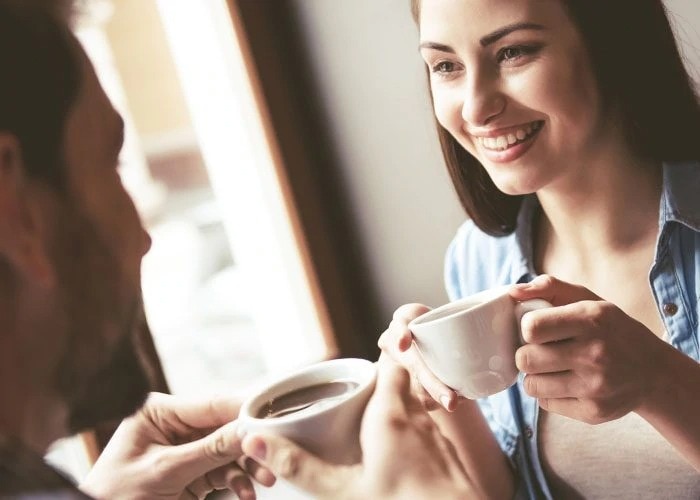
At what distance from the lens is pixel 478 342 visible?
77 centimetres

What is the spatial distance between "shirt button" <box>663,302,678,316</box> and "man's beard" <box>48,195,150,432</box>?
729mm

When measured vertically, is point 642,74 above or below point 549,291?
above

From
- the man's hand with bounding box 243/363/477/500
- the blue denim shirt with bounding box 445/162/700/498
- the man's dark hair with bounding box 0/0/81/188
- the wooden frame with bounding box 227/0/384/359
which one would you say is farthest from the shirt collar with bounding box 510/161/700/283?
the wooden frame with bounding box 227/0/384/359

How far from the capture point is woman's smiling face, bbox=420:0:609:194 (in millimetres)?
1061

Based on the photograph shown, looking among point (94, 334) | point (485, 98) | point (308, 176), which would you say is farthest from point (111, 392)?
point (308, 176)

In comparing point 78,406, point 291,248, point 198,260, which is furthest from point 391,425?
point 198,260

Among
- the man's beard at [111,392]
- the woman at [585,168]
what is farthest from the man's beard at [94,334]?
the woman at [585,168]

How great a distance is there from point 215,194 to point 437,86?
1228 mm

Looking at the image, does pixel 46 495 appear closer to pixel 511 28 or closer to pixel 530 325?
pixel 530 325

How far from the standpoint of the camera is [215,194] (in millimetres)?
2283

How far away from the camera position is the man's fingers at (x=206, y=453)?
2.89ft

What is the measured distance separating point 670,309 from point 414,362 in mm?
418

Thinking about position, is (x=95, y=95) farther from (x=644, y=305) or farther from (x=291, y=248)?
(x=291, y=248)

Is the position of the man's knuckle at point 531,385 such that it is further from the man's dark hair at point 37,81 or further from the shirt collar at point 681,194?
the man's dark hair at point 37,81
